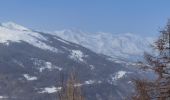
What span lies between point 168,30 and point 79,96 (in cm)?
578

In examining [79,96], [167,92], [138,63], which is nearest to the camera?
[167,92]

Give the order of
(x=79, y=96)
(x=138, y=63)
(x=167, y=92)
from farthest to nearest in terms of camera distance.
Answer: (x=79, y=96) → (x=138, y=63) → (x=167, y=92)

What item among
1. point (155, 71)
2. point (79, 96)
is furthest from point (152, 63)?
point (79, 96)

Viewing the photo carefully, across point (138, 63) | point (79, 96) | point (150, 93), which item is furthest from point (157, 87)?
point (79, 96)

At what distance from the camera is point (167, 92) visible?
17.0 metres

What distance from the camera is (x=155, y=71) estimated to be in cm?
1744

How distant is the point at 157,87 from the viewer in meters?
17.1

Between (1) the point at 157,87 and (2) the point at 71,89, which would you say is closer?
(1) the point at 157,87

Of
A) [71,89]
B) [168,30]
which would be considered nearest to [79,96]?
[71,89]

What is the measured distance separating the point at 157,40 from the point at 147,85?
1.55 metres

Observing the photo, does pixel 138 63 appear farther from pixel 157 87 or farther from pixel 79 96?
pixel 79 96

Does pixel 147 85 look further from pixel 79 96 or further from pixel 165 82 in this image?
pixel 79 96

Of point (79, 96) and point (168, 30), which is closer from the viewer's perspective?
point (168, 30)

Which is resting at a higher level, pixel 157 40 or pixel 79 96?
pixel 157 40
